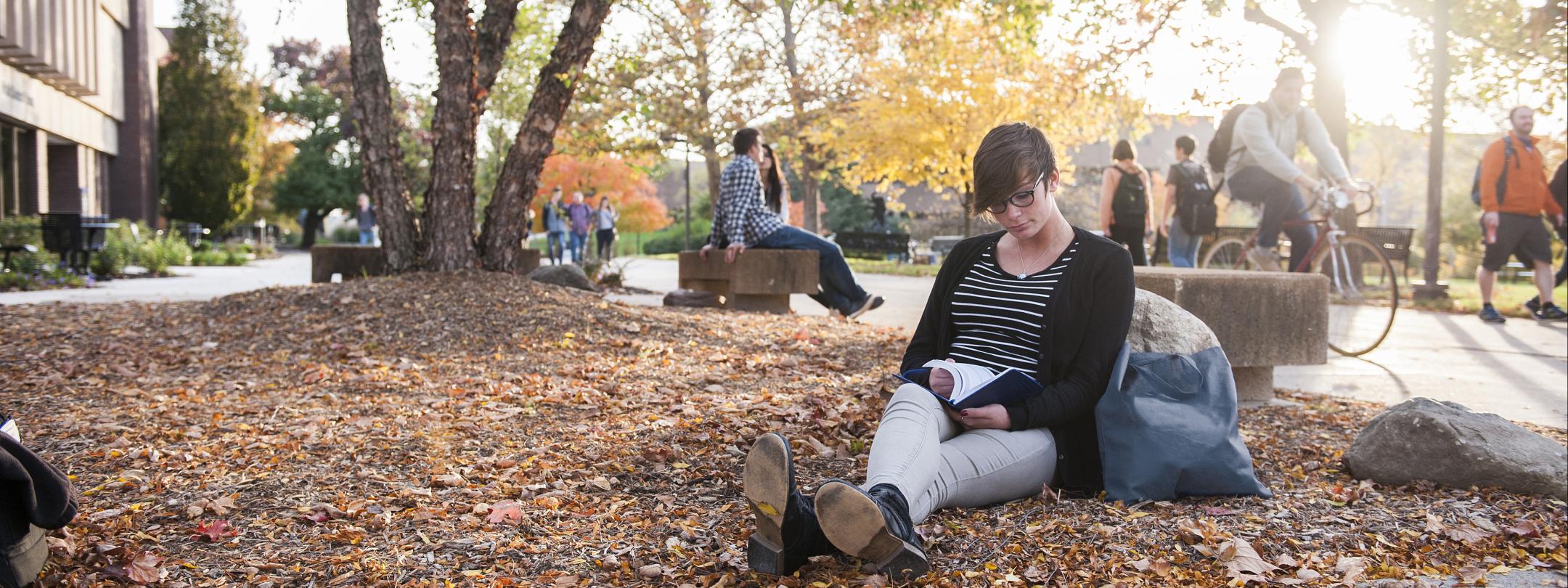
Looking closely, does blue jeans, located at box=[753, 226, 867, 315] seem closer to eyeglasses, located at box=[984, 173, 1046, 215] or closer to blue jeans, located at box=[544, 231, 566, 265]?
eyeglasses, located at box=[984, 173, 1046, 215]

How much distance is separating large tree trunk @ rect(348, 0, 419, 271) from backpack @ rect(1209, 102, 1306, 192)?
6385mm

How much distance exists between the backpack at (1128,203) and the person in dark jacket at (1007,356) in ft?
21.6

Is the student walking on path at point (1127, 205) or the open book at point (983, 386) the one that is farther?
the student walking on path at point (1127, 205)

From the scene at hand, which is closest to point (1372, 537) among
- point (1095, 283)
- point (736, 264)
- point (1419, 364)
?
point (1095, 283)

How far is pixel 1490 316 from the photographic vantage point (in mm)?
11125

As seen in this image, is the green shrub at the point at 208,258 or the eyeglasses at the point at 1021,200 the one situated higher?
the eyeglasses at the point at 1021,200

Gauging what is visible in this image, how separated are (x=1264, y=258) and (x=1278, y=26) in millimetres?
9228

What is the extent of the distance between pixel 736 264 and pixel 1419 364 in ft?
17.1

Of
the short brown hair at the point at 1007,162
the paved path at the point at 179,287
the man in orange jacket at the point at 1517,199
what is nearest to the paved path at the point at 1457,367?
the man in orange jacket at the point at 1517,199

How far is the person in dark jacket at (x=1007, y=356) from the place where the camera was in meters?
2.95

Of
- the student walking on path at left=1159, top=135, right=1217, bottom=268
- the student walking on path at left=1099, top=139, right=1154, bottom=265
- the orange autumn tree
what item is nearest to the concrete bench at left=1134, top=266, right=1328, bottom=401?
the student walking on path at left=1099, top=139, right=1154, bottom=265

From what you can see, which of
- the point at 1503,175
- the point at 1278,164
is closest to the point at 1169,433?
the point at 1278,164

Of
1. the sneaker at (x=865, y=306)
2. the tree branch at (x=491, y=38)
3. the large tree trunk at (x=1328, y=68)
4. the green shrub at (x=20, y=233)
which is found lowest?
the sneaker at (x=865, y=306)

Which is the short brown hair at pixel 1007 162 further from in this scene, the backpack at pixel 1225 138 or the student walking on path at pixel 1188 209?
the student walking on path at pixel 1188 209
